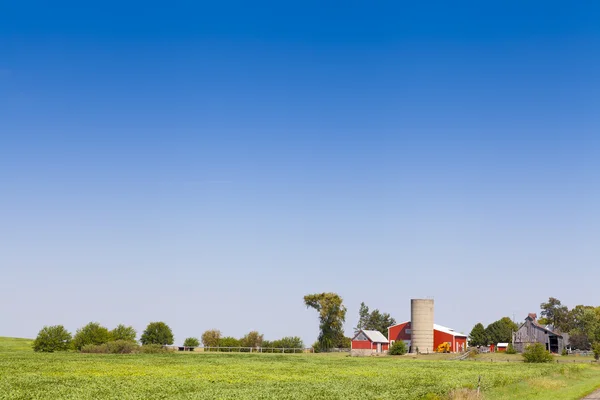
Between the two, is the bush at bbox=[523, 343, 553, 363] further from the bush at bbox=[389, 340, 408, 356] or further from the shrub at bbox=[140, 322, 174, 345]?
the shrub at bbox=[140, 322, 174, 345]

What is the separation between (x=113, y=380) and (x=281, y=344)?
88949 mm

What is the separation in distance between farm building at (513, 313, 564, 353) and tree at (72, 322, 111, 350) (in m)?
76.1

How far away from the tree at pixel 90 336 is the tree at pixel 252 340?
30.0 metres

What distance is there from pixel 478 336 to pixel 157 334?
7143 centimetres

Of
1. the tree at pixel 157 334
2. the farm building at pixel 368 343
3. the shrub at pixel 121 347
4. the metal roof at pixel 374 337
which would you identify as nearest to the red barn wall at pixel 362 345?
the farm building at pixel 368 343

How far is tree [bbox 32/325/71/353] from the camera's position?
10794 cm

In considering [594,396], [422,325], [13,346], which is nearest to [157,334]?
[13,346]

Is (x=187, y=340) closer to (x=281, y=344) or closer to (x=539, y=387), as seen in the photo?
(x=281, y=344)

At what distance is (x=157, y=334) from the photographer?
409 ft

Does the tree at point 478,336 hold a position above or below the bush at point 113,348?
above

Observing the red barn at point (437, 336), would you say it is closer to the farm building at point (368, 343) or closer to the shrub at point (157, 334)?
Result: the farm building at point (368, 343)

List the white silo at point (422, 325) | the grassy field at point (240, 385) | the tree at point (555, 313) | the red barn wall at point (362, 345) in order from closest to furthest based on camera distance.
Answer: the grassy field at point (240, 385) < the white silo at point (422, 325) < the red barn wall at point (362, 345) < the tree at point (555, 313)

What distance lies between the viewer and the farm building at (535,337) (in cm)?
11869

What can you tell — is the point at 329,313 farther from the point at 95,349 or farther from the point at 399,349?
the point at 95,349
